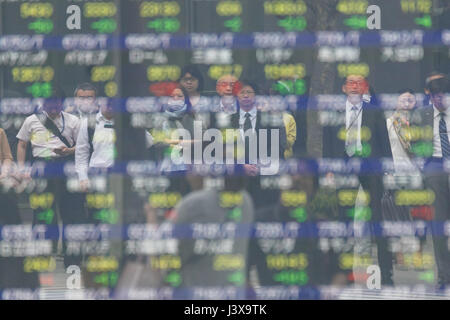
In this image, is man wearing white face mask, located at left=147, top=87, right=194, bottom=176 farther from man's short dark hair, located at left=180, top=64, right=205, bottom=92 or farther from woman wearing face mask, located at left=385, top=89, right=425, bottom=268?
woman wearing face mask, located at left=385, top=89, right=425, bottom=268

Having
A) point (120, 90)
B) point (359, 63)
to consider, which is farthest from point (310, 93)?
point (120, 90)

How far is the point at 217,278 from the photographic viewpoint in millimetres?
6699

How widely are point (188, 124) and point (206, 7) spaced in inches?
22.5

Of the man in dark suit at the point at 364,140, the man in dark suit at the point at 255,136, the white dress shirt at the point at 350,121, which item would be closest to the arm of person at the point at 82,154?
the man in dark suit at the point at 255,136

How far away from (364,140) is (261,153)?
50cm

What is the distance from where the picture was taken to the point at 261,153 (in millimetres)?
6676

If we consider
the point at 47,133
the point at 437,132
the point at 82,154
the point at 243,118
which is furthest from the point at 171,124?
the point at 437,132

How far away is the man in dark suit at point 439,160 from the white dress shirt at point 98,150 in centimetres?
150

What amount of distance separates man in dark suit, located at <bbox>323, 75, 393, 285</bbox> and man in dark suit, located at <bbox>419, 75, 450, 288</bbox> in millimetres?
205

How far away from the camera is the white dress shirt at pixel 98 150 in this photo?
6699 millimetres

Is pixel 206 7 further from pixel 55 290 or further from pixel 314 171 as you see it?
pixel 55 290

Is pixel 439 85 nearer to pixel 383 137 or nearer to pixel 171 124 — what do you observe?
pixel 383 137

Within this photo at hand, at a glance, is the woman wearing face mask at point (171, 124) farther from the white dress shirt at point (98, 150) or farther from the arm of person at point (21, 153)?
the arm of person at point (21, 153)
